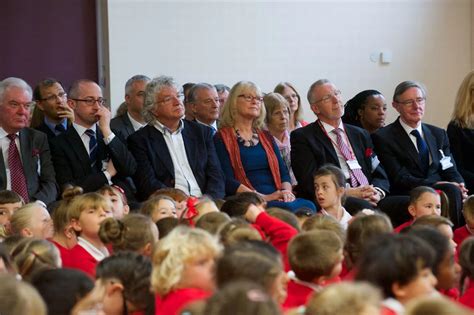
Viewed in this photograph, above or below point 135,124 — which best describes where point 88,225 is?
below

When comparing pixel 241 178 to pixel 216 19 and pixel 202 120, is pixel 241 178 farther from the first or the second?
pixel 216 19

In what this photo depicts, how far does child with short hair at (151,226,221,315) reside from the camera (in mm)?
3119

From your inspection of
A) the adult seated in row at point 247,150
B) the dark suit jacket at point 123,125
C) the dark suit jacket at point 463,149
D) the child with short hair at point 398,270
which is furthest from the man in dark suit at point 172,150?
the child with short hair at point 398,270

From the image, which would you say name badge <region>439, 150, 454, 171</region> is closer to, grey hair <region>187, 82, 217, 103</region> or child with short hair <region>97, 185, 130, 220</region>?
grey hair <region>187, 82, 217, 103</region>

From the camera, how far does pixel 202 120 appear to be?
716 centimetres

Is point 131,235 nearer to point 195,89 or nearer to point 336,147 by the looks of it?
point 336,147

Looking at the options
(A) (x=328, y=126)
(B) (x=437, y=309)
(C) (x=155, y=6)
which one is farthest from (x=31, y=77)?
(B) (x=437, y=309)

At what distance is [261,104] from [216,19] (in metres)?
2.11

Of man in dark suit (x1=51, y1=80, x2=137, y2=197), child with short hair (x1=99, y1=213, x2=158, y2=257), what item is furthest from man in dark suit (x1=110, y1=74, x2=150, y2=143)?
child with short hair (x1=99, y1=213, x2=158, y2=257)

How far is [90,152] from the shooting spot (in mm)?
6129

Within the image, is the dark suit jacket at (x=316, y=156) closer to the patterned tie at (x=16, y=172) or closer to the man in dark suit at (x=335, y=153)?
the man in dark suit at (x=335, y=153)

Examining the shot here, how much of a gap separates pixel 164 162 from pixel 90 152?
472 millimetres

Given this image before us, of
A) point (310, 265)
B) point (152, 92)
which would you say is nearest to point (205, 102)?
point (152, 92)

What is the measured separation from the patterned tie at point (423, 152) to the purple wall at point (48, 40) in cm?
306
